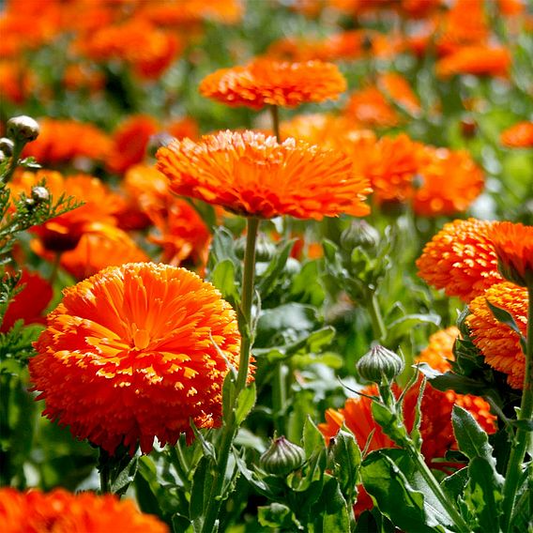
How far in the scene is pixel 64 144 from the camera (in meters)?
2.76

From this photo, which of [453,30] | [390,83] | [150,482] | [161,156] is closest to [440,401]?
[150,482]

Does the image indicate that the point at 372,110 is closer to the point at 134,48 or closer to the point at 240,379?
the point at 134,48

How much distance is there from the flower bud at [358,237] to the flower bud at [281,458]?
647 mm

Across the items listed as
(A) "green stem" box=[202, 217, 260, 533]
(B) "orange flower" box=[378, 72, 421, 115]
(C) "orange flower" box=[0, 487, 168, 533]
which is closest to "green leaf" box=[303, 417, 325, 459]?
(A) "green stem" box=[202, 217, 260, 533]

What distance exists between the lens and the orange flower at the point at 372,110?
3.21 m

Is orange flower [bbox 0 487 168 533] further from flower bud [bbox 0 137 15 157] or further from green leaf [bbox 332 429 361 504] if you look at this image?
flower bud [bbox 0 137 15 157]

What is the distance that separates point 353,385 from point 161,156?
63cm

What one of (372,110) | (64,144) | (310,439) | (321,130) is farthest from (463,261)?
(372,110)

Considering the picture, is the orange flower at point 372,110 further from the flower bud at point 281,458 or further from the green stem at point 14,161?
the flower bud at point 281,458

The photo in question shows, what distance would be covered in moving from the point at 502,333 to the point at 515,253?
0.67 ft

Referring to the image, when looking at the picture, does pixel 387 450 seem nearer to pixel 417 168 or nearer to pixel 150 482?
pixel 150 482

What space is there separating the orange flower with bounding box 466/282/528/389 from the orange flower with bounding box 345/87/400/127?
77.6 inches

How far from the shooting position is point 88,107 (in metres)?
4.03

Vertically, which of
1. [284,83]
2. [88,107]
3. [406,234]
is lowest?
[88,107]
